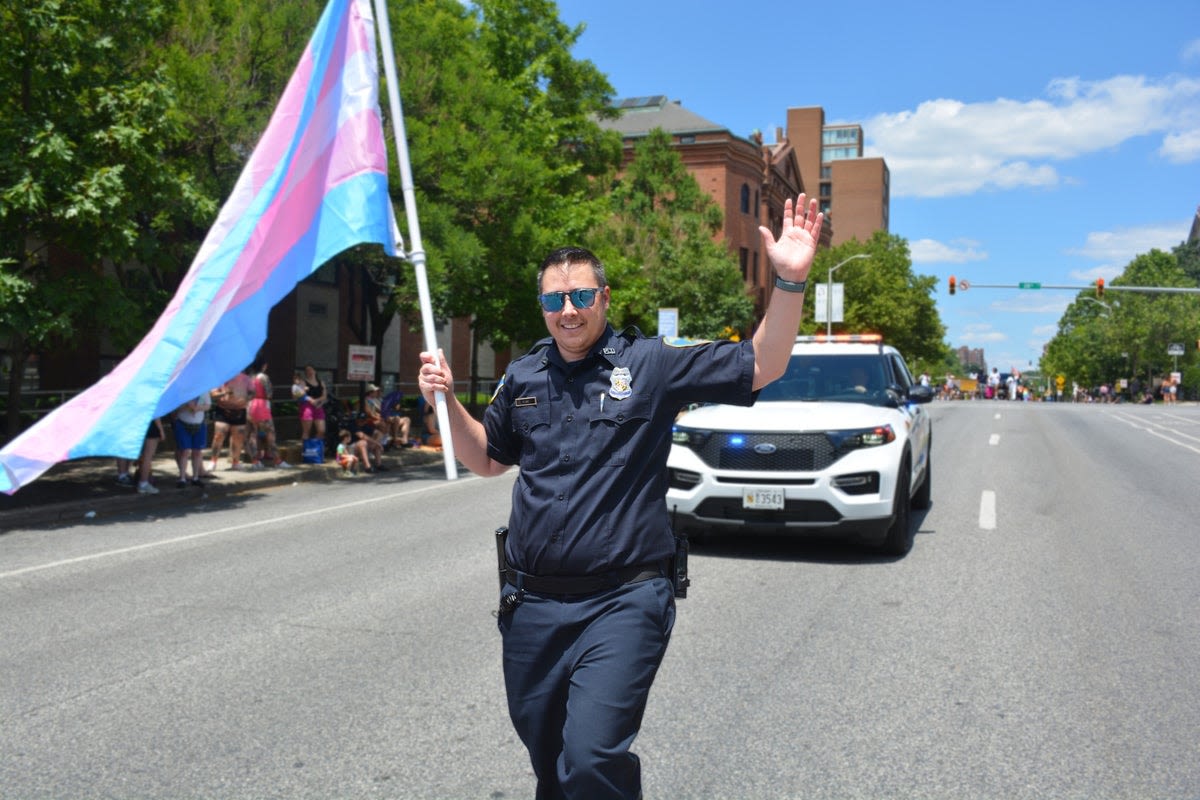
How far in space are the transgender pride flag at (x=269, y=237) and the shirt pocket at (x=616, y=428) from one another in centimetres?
285

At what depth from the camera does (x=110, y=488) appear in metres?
13.5

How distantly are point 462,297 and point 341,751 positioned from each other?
53.6ft

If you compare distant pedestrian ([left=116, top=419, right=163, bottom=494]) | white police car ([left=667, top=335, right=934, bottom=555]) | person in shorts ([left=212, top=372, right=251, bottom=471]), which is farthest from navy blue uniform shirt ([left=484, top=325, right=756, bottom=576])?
person in shorts ([left=212, top=372, right=251, bottom=471])

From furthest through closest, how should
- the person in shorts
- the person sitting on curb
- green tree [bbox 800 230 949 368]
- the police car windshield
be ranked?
1. green tree [bbox 800 230 949 368]
2. the person sitting on curb
3. the person in shorts
4. the police car windshield

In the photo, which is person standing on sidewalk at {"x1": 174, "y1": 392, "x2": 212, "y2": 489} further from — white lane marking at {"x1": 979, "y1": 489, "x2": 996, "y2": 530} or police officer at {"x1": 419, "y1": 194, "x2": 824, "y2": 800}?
police officer at {"x1": 419, "y1": 194, "x2": 824, "y2": 800}

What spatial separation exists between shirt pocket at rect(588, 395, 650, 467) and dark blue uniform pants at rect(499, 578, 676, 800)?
38cm

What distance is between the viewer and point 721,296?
43844 millimetres

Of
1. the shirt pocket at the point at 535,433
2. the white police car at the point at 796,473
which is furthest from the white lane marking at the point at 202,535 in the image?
the shirt pocket at the point at 535,433

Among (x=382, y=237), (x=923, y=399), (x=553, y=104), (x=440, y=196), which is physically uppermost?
(x=553, y=104)

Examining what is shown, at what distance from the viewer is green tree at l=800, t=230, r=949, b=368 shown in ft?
240

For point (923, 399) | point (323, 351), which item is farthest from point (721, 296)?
point (923, 399)

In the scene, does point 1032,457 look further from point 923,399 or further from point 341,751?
point 341,751

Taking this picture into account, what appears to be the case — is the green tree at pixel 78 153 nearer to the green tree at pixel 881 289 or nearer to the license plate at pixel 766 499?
the license plate at pixel 766 499

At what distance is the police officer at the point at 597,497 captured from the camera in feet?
9.27
